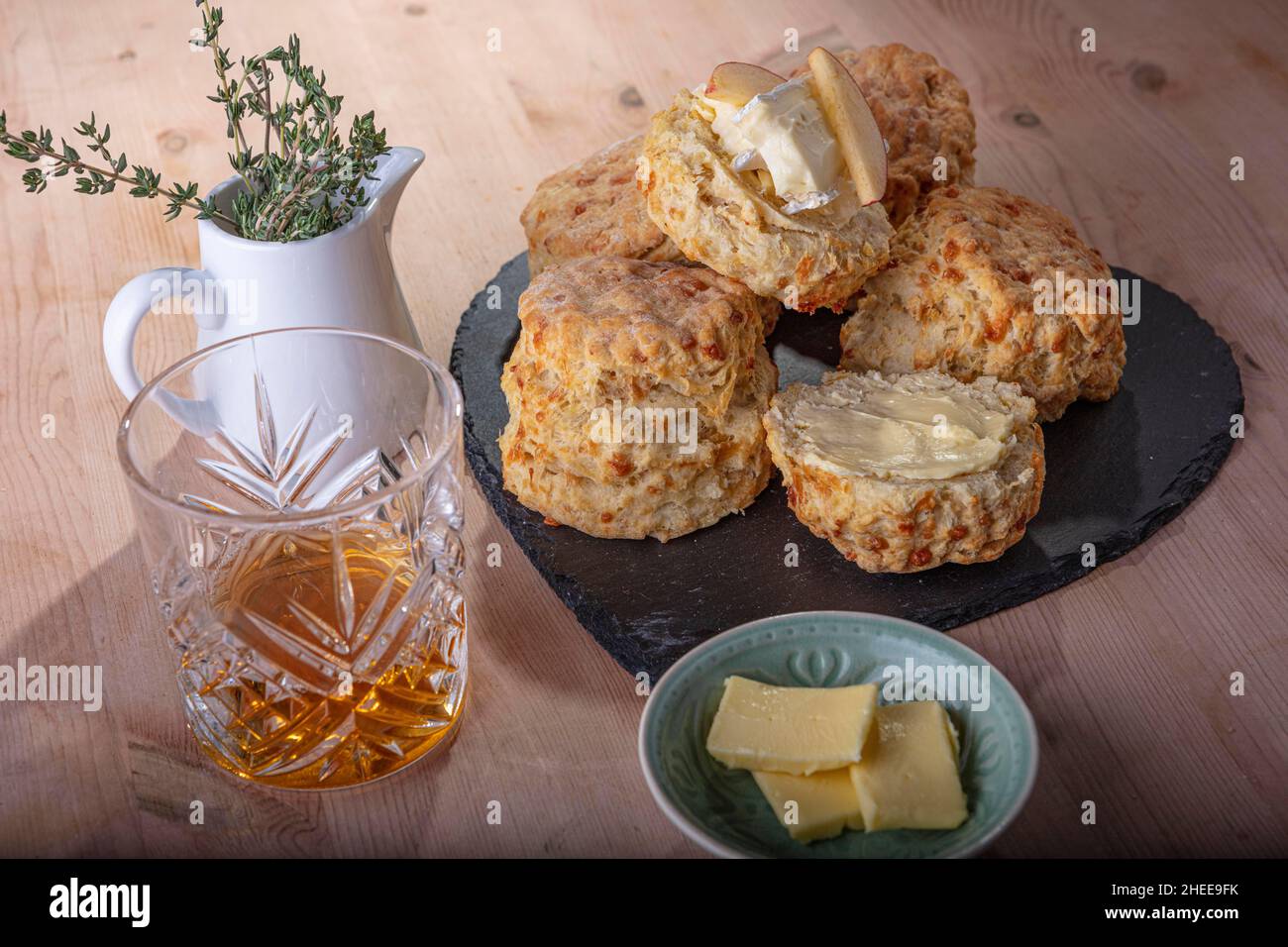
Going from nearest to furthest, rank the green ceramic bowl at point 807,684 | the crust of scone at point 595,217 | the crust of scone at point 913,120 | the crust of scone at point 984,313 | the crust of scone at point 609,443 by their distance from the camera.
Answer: the green ceramic bowl at point 807,684, the crust of scone at point 609,443, the crust of scone at point 984,313, the crust of scone at point 595,217, the crust of scone at point 913,120

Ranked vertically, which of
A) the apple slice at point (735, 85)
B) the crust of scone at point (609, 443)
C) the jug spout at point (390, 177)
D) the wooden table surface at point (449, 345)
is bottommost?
the wooden table surface at point (449, 345)

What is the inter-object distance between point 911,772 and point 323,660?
2.33ft

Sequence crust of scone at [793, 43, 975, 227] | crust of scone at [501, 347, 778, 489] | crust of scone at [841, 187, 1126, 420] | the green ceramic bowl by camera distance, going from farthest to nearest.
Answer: crust of scone at [793, 43, 975, 227] < crust of scone at [841, 187, 1126, 420] < crust of scone at [501, 347, 778, 489] < the green ceramic bowl

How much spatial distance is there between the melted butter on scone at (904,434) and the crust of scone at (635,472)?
10cm

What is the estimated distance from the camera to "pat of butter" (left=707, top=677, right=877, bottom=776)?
1.65 metres

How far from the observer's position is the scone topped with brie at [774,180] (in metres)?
2.05

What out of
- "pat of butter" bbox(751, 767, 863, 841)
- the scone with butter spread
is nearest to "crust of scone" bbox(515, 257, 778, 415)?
the scone with butter spread

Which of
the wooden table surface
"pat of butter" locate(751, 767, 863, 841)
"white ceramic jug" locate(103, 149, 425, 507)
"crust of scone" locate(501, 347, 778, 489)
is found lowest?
the wooden table surface

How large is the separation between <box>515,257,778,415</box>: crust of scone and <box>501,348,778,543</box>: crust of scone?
0.06 m

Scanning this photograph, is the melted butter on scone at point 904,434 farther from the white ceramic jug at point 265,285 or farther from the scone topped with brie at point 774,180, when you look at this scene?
Result: the white ceramic jug at point 265,285

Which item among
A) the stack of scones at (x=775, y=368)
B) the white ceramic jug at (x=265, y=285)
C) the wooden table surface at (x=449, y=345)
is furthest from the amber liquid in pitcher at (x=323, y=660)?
the white ceramic jug at (x=265, y=285)

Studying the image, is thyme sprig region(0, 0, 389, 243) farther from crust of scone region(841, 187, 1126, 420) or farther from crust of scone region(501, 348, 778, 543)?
crust of scone region(841, 187, 1126, 420)

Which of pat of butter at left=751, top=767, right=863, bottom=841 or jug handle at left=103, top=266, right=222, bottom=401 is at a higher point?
jug handle at left=103, top=266, right=222, bottom=401

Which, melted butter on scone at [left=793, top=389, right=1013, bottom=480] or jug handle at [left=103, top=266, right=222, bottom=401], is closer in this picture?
melted butter on scone at [left=793, top=389, right=1013, bottom=480]
